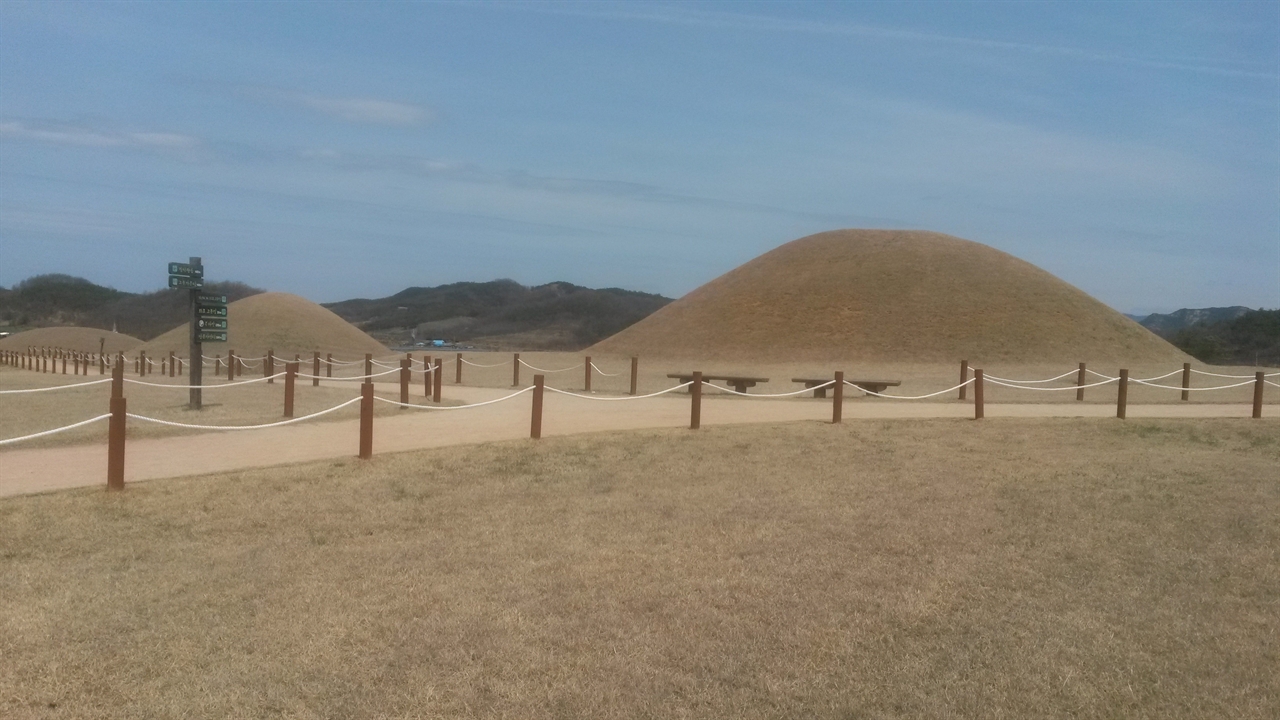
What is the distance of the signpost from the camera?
1838 centimetres

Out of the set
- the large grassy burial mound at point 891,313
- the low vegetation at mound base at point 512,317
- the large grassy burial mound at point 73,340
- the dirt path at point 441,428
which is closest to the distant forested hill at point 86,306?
the low vegetation at mound base at point 512,317

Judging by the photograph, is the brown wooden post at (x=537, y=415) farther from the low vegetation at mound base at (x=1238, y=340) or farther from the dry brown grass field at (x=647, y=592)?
the low vegetation at mound base at (x=1238, y=340)

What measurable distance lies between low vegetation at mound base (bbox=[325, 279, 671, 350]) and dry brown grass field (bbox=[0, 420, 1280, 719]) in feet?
297

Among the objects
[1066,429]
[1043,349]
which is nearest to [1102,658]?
[1066,429]

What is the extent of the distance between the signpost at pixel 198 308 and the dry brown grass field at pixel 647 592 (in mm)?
9598

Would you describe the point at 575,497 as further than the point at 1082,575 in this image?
Yes

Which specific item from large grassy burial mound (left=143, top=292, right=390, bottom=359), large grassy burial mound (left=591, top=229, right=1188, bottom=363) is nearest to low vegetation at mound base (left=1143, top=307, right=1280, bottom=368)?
large grassy burial mound (left=591, top=229, right=1188, bottom=363)

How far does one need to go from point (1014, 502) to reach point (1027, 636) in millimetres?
3482

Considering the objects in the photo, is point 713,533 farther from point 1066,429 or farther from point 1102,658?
point 1066,429

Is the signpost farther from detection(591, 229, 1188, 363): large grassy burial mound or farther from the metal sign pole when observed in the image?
detection(591, 229, 1188, 363): large grassy burial mound

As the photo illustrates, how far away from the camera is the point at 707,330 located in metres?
54.8

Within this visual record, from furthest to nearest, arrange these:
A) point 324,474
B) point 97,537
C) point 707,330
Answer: point 707,330
point 324,474
point 97,537

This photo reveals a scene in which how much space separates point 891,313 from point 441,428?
41156 millimetres

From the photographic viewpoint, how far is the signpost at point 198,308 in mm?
18375
